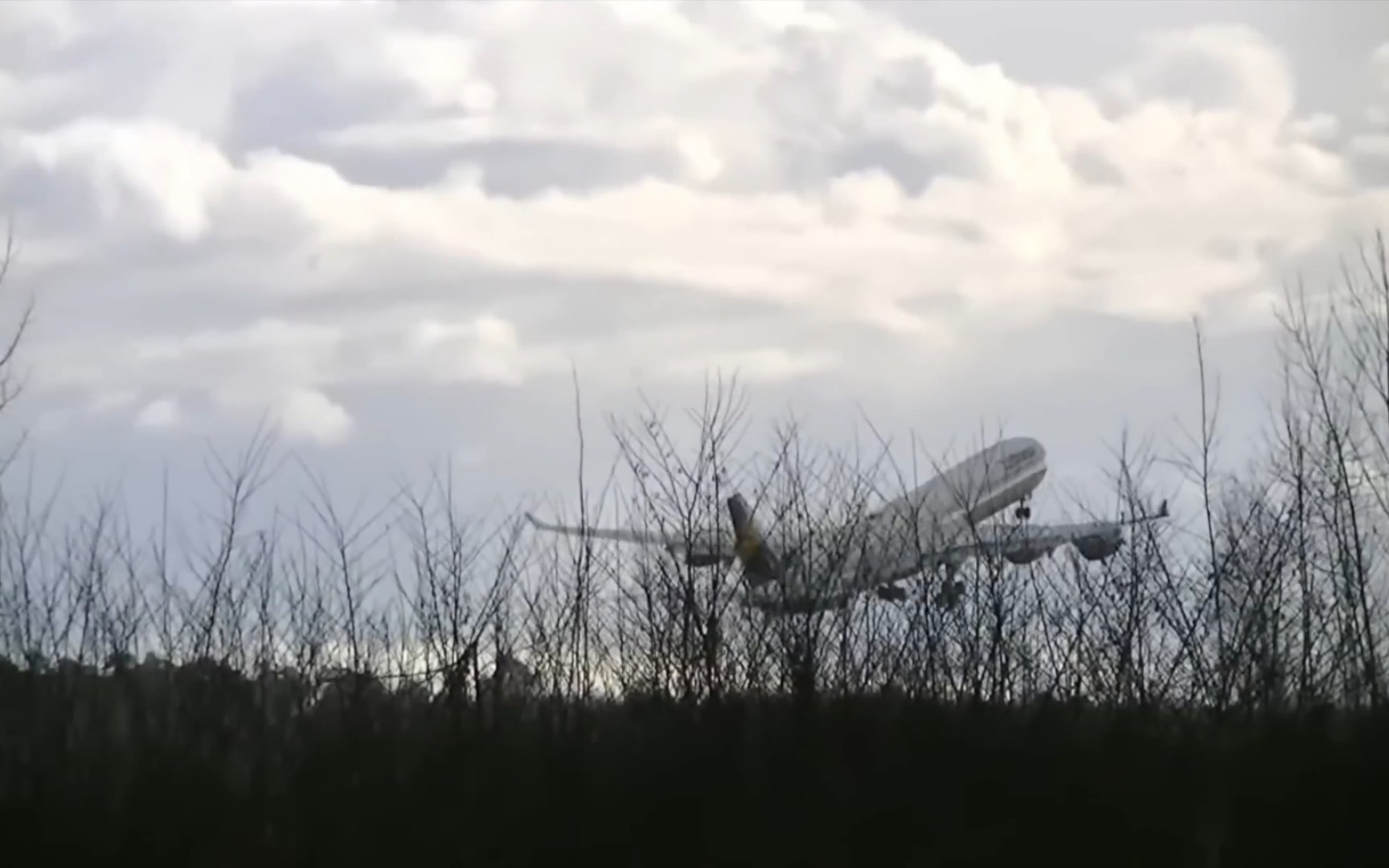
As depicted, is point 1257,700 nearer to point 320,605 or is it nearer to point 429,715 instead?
point 429,715

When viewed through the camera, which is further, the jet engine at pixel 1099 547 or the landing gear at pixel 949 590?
the jet engine at pixel 1099 547

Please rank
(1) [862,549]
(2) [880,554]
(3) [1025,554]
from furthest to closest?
1. (3) [1025,554]
2. (2) [880,554]
3. (1) [862,549]

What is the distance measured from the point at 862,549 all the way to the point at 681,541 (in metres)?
1.43

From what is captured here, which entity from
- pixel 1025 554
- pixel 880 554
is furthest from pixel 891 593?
pixel 1025 554

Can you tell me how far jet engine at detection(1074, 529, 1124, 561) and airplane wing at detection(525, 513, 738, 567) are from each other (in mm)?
3163

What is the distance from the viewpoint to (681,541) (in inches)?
522

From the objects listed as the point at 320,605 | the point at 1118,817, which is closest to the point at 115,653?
the point at 320,605

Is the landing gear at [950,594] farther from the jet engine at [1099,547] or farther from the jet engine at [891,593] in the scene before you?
the jet engine at [1099,547]

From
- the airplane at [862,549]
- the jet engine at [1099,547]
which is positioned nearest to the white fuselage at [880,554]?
the airplane at [862,549]

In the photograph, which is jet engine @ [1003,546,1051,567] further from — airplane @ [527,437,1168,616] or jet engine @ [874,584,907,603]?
jet engine @ [874,584,907,603]

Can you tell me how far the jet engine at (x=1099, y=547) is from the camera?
46.8ft

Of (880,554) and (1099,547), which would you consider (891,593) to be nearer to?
(880,554)

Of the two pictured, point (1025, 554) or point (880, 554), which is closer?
point (880, 554)

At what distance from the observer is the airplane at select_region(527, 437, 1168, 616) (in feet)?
42.4
